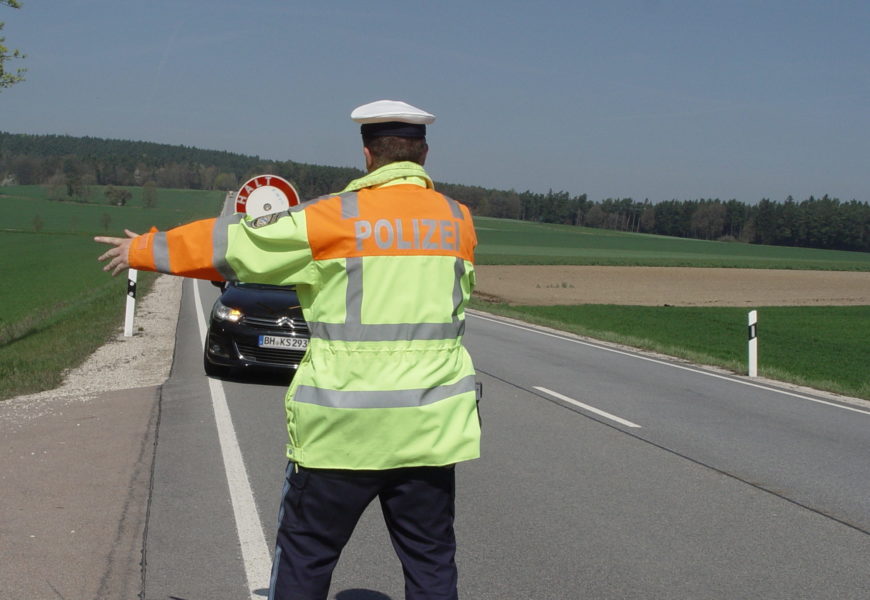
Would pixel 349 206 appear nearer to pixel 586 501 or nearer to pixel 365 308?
pixel 365 308

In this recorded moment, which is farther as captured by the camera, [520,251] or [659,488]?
[520,251]

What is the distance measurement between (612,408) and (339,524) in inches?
299

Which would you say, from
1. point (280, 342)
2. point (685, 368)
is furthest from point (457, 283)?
point (685, 368)

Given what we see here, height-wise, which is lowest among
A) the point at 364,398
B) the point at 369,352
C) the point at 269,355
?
the point at 269,355

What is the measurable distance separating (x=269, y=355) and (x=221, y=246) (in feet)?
26.2

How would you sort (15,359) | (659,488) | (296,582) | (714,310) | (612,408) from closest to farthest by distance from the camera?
1. (296,582)
2. (659,488)
3. (612,408)
4. (15,359)
5. (714,310)

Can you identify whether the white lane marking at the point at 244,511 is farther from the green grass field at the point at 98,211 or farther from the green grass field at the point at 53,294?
the green grass field at the point at 98,211

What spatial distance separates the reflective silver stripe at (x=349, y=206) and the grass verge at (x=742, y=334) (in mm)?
11372

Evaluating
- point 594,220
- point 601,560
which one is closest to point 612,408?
point 601,560

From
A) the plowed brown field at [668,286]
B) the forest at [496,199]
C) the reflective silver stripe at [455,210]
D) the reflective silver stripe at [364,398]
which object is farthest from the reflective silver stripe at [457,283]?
the forest at [496,199]

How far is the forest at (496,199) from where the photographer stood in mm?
133125

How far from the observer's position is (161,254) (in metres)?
2.71

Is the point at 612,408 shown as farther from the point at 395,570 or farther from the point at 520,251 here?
the point at 520,251

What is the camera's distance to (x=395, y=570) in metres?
4.55
